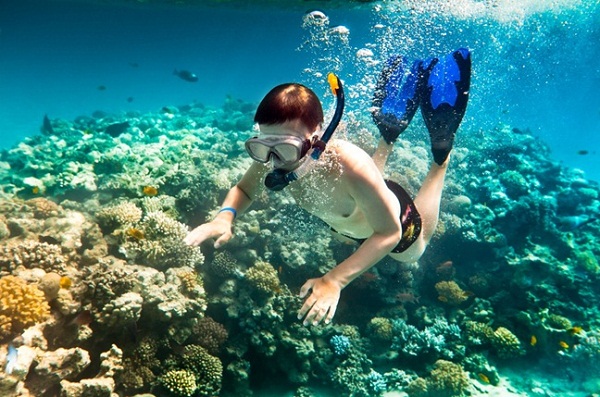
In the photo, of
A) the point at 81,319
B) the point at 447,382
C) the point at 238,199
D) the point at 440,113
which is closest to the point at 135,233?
the point at 81,319

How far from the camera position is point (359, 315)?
668 centimetres

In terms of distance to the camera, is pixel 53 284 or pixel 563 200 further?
pixel 563 200

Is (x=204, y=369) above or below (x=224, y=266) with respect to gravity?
below

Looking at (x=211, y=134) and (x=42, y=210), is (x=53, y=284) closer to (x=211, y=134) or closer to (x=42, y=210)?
(x=42, y=210)

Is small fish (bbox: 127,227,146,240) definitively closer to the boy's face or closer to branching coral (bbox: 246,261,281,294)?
branching coral (bbox: 246,261,281,294)

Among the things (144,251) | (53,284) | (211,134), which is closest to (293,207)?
(144,251)

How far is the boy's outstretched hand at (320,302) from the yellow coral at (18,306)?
3.07 meters

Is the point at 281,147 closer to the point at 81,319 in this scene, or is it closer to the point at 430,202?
the point at 430,202

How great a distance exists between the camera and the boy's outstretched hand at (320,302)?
210 cm

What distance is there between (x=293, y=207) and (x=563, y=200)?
1079 centimetres

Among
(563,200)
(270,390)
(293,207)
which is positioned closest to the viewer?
(270,390)

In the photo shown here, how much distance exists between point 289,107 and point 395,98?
11.2 ft

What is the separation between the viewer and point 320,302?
217cm

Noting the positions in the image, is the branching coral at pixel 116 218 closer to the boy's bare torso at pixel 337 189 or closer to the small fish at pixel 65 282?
the small fish at pixel 65 282
